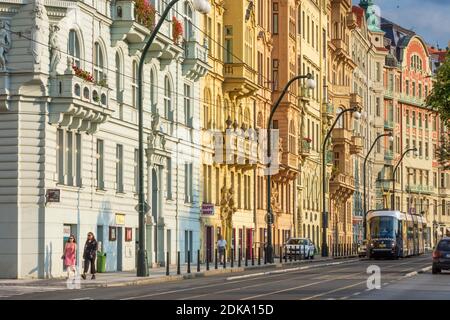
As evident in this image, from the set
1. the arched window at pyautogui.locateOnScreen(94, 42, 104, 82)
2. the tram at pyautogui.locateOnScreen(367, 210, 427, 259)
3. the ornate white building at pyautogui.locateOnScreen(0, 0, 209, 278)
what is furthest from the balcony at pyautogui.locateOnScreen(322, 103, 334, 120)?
the arched window at pyautogui.locateOnScreen(94, 42, 104, 82)

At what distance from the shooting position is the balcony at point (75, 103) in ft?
152

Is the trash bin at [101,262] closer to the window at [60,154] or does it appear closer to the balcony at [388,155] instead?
the window at [60,154]

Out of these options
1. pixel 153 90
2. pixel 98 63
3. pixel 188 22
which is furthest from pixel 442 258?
pixel 188 22

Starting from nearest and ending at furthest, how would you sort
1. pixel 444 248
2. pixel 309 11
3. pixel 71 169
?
pixel 71 169
pixel 444 248
pixel 309 11

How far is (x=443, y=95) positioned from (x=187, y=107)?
45.8ft

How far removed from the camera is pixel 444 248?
173 ft

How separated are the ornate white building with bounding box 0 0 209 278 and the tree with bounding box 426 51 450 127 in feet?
41.6

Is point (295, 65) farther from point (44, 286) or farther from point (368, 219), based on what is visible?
point (44, 286)

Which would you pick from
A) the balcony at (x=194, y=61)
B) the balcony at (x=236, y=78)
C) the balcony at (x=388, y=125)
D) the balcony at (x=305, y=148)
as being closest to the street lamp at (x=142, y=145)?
the balcony at (x=194, y=61)

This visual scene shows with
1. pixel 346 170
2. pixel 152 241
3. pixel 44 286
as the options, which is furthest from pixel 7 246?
pixel 346 170

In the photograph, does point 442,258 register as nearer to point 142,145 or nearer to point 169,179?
point 142,145

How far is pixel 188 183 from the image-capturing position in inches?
2635

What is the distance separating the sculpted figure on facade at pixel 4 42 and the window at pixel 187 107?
70.6ft

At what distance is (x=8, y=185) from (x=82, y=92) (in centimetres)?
452
